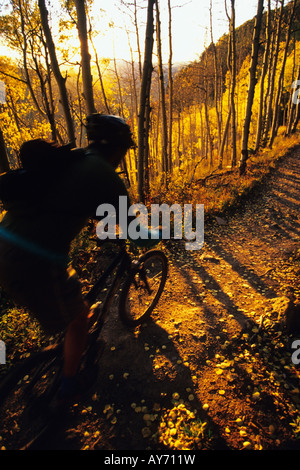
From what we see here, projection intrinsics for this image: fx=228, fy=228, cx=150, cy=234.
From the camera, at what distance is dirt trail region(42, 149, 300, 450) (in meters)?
2.33

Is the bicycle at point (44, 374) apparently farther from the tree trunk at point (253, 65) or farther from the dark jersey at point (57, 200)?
the tree trunk at point (253, 65)

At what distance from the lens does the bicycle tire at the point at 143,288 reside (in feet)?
10.9

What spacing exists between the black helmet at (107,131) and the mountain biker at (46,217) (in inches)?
12.3

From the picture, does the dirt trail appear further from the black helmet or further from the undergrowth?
the black helmet

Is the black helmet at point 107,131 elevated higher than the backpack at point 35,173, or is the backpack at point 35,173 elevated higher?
the black helmet at point 107,131

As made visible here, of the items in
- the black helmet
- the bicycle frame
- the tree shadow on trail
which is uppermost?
the black helmet

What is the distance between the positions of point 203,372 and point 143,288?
1.45m

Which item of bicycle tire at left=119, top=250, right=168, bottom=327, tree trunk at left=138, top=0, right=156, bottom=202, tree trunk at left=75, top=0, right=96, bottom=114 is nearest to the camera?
bicycle tire at left=119, top=250, right=168, bottom=327

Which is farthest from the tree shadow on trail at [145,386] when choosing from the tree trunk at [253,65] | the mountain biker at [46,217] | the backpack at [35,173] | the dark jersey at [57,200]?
the tree trunk at [253,65]

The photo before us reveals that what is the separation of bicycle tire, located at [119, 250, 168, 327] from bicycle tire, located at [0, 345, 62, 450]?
1088 millimetres

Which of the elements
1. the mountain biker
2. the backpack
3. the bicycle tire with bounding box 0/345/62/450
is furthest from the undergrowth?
the backpack

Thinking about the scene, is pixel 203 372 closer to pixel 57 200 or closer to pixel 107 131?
pixel 57 200
